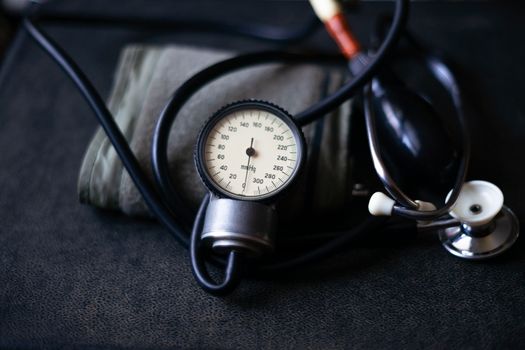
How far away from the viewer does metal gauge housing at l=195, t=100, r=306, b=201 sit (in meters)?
0.69

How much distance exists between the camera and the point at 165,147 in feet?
2.48

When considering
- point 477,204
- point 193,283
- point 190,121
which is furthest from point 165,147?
point 477,204

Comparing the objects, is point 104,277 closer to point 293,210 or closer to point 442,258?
point 293,210

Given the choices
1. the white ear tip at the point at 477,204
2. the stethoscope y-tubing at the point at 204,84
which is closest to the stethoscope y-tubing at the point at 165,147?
the stethoscope y-tubing at the point at 204,84

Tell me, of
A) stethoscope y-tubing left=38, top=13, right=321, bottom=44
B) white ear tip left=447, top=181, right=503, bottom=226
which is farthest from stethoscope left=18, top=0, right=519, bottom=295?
stethoscope y-tubing left=38, top=13, right=321, bottom=44

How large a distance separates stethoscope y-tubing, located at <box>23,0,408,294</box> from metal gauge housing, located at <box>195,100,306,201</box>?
6 cm

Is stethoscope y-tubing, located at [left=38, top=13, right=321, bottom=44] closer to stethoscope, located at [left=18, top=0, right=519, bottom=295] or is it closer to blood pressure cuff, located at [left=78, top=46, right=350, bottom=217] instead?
blood pressure cuff, located at [left=78, top=46, right=350, bottom=217]

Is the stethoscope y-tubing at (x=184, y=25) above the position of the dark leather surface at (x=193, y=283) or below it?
above

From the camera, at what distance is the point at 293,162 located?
698 mm

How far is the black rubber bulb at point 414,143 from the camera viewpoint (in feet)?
2.42

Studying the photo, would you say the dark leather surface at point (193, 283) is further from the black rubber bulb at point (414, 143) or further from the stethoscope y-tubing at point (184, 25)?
the stethoscope y-tubing at point (184, 25)

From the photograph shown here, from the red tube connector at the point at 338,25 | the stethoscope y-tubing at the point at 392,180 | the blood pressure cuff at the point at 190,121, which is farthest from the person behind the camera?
the red tube connector at the point at 338,25

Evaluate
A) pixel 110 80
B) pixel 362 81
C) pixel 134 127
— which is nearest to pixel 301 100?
pixel 362 81

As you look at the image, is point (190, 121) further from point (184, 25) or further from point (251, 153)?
point (184, 25)
